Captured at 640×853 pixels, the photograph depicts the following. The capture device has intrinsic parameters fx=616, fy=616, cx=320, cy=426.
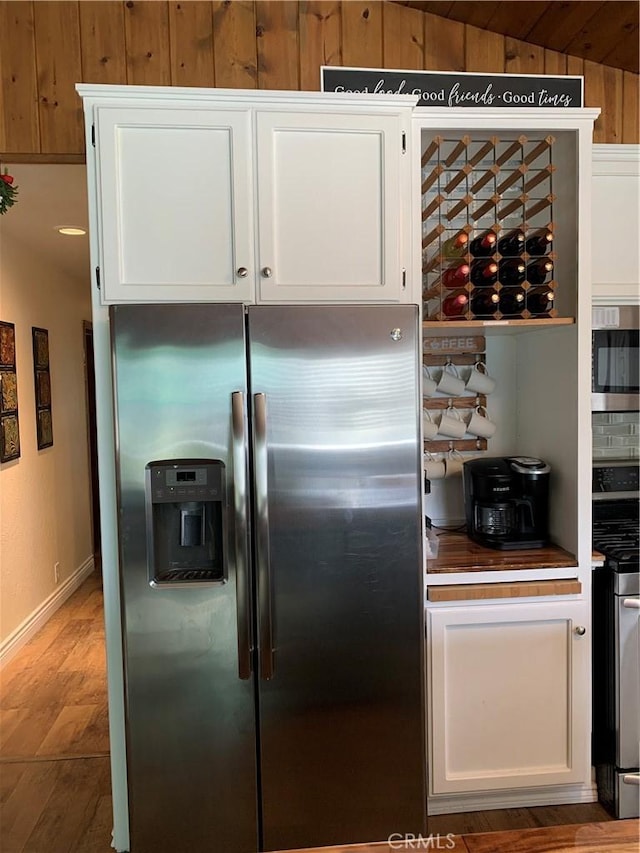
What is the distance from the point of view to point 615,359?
7.88 ft

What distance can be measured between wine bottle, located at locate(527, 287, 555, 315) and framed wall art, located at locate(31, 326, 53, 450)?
3215 mm

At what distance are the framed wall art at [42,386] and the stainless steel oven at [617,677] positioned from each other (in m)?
3.43

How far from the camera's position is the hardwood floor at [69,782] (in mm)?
1980

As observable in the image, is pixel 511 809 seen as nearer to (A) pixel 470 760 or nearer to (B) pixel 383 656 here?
(A) pixel 470 760

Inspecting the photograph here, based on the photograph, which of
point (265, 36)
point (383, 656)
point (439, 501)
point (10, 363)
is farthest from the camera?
point (10, 363)

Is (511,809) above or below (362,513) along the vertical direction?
below

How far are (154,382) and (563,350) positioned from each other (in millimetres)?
1396

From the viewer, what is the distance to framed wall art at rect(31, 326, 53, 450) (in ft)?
13.3

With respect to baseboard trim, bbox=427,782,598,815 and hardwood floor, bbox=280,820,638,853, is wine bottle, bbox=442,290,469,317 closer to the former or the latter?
hardwood floor, bbox=280,820,638,853

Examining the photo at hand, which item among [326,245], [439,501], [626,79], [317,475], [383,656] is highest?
[626,79]

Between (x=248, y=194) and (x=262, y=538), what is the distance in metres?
1.01

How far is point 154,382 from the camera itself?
172 cm

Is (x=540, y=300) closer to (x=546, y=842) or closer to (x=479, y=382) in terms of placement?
(x=479, y=382)

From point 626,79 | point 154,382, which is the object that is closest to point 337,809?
point 154,382
